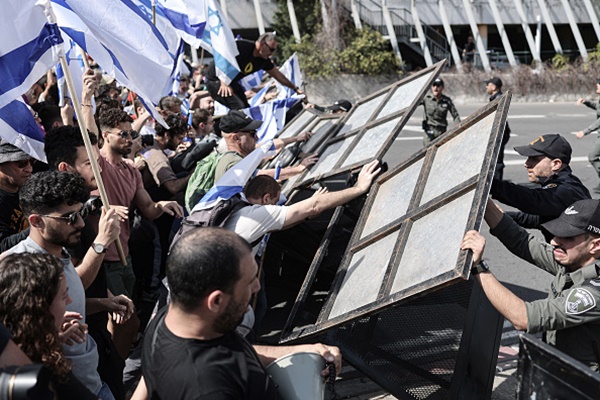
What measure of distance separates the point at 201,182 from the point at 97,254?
184 cm

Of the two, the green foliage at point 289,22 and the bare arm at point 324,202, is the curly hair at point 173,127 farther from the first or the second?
the green foliage at point 289,22

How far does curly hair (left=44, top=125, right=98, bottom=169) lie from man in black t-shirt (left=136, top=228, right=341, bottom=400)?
2341 millimetres

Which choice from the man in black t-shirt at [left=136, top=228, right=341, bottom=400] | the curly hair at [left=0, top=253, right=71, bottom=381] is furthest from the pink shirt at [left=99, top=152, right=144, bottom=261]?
the man in black t-shirt at [left=136, top=228, right=341, bottom=400]

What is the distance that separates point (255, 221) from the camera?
405cm

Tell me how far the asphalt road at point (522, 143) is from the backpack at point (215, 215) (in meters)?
3.45

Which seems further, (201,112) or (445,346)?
(201,112)

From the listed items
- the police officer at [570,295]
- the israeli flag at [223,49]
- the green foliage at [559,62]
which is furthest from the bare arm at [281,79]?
the green foliage at [559,62]

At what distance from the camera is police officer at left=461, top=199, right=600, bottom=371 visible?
3.16m

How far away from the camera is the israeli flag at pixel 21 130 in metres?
4.22

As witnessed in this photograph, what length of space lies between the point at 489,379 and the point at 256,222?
1.59 meters

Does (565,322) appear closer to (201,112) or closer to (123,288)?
(123,288)

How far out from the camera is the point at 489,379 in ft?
12.4

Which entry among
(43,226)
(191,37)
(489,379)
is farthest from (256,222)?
(191,37)

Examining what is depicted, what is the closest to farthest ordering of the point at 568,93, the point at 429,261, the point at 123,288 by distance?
the point at 429,261 → the point at 123,288 → the point at 568,93
